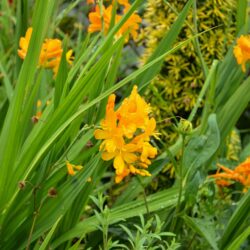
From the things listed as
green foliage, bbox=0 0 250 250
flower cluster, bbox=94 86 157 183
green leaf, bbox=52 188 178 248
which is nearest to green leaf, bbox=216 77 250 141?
green foliage, bbox=0 0 250 250

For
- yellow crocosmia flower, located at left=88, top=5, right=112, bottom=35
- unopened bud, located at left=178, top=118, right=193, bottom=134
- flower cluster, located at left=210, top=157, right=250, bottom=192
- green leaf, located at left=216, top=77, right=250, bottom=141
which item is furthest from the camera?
green leaf, located at left=216, top=77, right=250, bottom=141

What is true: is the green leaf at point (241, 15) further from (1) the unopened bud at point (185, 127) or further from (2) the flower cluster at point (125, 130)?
(2) the flower cluster at point (125, 130)

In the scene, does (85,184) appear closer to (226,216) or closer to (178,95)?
(226,216)

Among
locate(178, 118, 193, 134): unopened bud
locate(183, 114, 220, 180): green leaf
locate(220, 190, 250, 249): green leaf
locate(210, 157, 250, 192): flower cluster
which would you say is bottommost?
locate(220, 190, 250, 249): green leaf

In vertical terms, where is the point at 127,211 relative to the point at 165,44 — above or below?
below

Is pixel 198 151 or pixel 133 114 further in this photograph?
pixel 198 151

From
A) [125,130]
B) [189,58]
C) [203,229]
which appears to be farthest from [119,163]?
[189,58]

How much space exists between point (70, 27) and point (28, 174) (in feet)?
10.1

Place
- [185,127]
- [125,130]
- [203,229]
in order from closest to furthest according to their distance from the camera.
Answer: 1. [125,130]
2. [185,127]
3. [203,229]

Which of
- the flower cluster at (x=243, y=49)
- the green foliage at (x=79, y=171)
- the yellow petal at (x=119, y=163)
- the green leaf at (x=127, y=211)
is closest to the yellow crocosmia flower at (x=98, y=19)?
the green foliage at (x=79, y=171)

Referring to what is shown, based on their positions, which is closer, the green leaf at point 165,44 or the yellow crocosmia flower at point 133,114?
the yellow crocosmia flower at point 133,114

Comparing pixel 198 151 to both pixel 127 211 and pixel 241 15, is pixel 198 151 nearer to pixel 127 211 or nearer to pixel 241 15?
pixel 127 211

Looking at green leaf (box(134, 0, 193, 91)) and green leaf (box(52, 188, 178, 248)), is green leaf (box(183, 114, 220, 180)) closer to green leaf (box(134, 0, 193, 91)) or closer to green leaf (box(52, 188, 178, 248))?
green leaf (box(52, 188, 178, 248))

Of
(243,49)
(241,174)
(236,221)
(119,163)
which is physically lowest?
(236,221)
